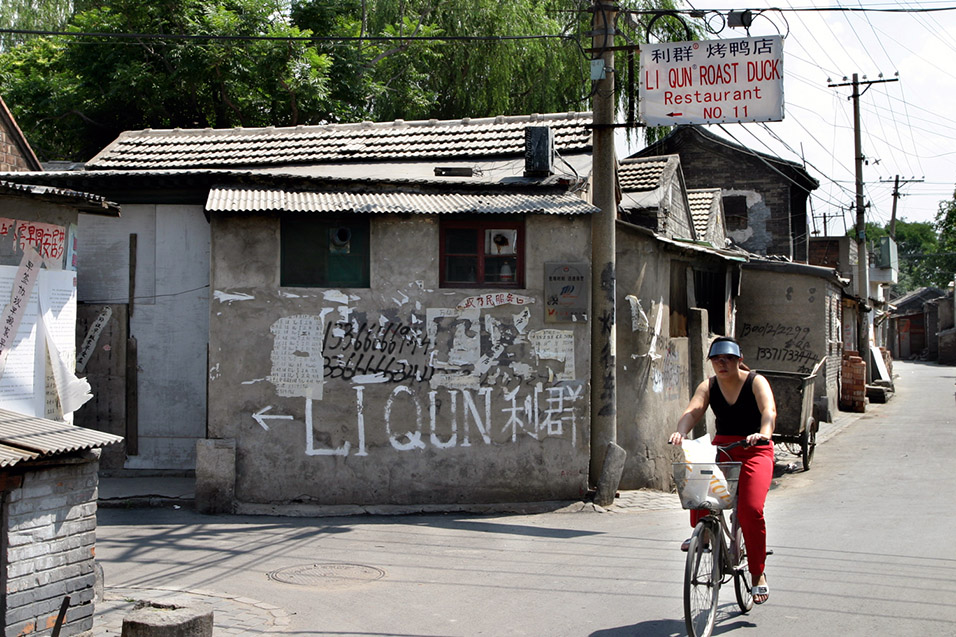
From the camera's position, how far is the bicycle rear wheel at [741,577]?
242 inches

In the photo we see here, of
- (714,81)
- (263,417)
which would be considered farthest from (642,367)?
(263,417)

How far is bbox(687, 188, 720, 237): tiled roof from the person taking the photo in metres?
22.9

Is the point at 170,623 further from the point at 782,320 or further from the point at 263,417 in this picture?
the point at 782,320

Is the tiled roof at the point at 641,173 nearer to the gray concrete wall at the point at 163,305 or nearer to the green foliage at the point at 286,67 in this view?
the green foliage at the point at 286,67

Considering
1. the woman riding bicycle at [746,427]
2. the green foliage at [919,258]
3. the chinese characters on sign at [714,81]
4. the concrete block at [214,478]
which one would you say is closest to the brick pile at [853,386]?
the chinese characters on sign at [714,81]

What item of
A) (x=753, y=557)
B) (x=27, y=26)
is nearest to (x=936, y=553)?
(x=753, y=557)

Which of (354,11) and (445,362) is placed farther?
(354,11)

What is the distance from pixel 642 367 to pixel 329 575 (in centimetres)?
543

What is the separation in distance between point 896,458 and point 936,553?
7594mm

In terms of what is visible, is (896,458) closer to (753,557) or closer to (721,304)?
(721,304)

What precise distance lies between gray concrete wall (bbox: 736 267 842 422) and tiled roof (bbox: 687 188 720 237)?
263cm

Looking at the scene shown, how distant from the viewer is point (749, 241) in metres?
34.5

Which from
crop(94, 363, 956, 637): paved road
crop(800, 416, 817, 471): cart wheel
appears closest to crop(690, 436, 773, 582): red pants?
crop(94, 363, 956, 637): paved road

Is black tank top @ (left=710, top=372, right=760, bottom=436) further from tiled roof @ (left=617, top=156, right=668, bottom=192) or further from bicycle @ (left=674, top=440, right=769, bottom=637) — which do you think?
tiled roof @ (left=617, top=156, right=668, bottom=192)
